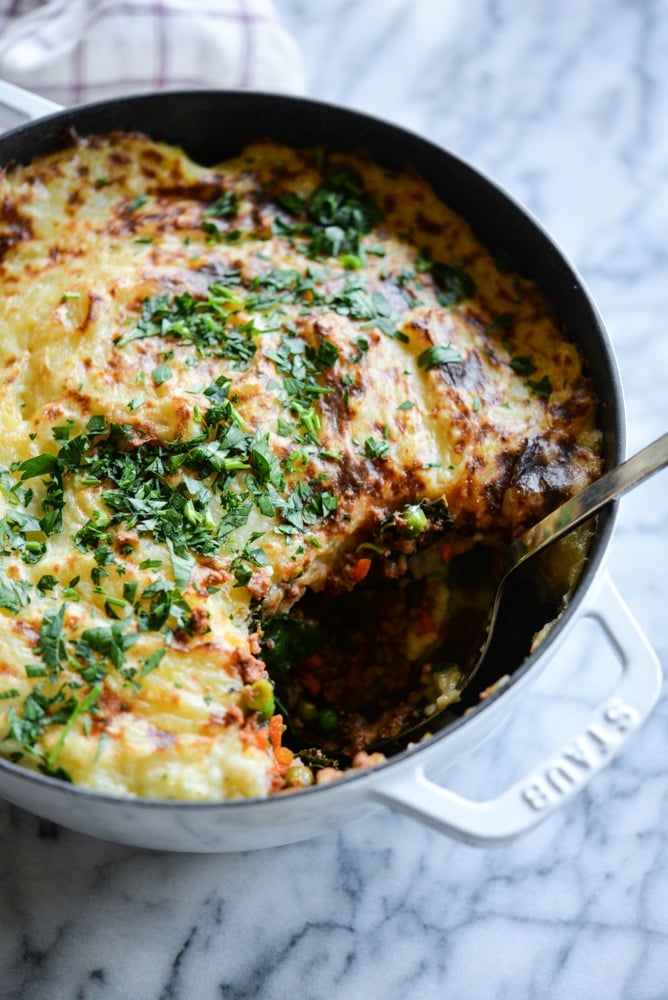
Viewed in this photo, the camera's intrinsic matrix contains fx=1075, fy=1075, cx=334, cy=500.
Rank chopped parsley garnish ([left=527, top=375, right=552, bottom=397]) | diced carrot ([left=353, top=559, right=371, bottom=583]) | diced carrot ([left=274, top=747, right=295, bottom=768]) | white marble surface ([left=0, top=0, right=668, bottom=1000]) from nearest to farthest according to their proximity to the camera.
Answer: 1. diced carrot ([left=274, top=747, right=295, bottom=768])
2. white marble surface ([left=0, top=0, right=668, bottom=1000])
3. diced carrot ([left=353, top=559, right=371, bottom=583])
4. chopped parsley garnish ([left=527, top=375, right=552, bottom=397])

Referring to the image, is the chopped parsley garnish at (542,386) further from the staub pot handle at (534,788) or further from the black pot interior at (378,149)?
the staub pot handle at (534,788)

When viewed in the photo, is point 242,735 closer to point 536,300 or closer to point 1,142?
point 536,300

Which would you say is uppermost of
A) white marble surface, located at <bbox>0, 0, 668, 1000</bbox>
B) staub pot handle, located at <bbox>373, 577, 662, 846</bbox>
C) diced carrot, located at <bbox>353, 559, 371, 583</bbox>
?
staub pot handle, located at <bbox>373, 577, 662, 846</bbox>

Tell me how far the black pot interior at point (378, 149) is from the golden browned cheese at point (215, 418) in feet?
0.21

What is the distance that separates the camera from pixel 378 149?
3766 mm

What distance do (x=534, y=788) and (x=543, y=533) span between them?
32.1 inches

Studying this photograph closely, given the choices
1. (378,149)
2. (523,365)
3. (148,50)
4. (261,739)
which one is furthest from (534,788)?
(148,50)

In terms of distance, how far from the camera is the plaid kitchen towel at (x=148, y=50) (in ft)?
13.5

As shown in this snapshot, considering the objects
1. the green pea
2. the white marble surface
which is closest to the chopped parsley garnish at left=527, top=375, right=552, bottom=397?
the white marble surface

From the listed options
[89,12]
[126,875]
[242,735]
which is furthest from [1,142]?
[126,875]

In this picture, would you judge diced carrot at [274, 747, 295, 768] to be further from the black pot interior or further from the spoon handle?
the spoon handle

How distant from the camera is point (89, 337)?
318cm

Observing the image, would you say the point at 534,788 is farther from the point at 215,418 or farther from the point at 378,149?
the point at 378,149

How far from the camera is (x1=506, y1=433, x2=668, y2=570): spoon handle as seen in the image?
274 cm
